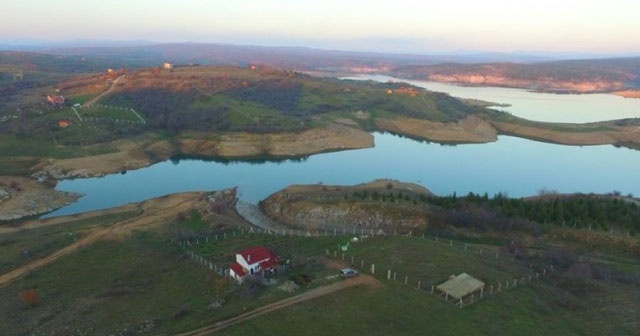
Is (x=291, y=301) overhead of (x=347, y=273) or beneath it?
beneath

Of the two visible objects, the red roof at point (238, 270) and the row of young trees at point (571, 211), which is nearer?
the red roof at point (238, 270)

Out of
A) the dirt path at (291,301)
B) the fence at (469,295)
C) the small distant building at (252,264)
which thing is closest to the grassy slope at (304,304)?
the fence at (469,295)

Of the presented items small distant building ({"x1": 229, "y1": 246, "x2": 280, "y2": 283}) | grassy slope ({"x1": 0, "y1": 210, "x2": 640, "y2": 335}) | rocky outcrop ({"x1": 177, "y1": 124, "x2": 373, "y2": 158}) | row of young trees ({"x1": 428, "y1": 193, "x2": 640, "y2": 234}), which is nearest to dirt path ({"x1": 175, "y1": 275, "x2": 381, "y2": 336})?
grassy slope ({"x1": 0, "y1": 210, "x2": 640, "y2": 335})

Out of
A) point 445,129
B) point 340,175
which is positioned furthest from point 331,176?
point 445,129

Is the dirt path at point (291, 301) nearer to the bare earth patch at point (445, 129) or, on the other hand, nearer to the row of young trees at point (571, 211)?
the row of young trees at point (571, 211)

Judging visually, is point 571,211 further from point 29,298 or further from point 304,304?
point 29,298

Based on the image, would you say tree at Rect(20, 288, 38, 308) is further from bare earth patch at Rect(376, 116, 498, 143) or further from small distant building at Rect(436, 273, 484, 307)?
bare earth patch at Rect(376, 116, 498, 143)
